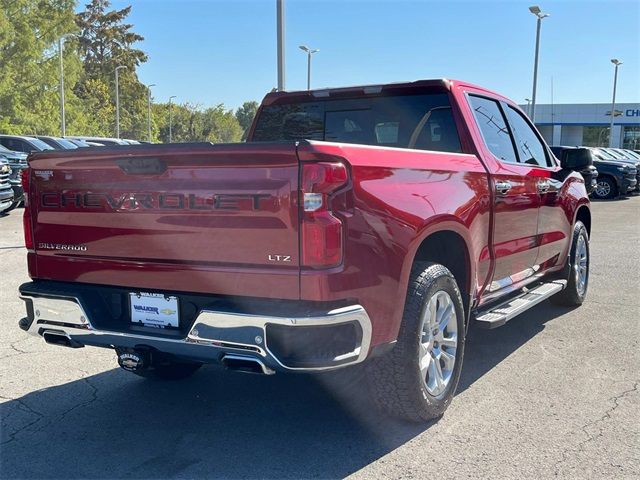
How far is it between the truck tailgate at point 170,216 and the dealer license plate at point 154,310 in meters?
0.07

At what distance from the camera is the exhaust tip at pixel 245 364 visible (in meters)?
2.92

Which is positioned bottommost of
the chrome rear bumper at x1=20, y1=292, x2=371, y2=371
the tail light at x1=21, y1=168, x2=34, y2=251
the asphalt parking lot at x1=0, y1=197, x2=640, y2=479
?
the asphalt parking lot at x1=0, y1=197, x2=640, y2=479

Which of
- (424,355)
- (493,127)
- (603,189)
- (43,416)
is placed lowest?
(43,416)

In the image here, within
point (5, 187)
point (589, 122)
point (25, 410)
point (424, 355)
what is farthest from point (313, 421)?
point (589, 122)

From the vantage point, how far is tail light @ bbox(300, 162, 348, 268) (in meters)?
2.83

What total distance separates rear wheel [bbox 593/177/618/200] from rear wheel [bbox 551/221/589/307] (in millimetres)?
16273

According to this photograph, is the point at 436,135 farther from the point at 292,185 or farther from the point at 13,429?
the point at 13,429

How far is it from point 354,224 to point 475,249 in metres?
1.40

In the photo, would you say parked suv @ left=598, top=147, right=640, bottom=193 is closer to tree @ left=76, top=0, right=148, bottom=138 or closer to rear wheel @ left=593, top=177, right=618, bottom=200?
rear wheel @ left=593, top=177, right=618, bottom=200

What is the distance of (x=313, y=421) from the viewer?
369cm

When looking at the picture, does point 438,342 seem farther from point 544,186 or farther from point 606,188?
point 606,188

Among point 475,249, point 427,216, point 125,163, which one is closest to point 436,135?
point 475,249

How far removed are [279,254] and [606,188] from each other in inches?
838

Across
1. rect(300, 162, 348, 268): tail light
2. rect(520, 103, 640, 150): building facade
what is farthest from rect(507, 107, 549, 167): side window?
rect(520, 103, 640, 150): building facade
